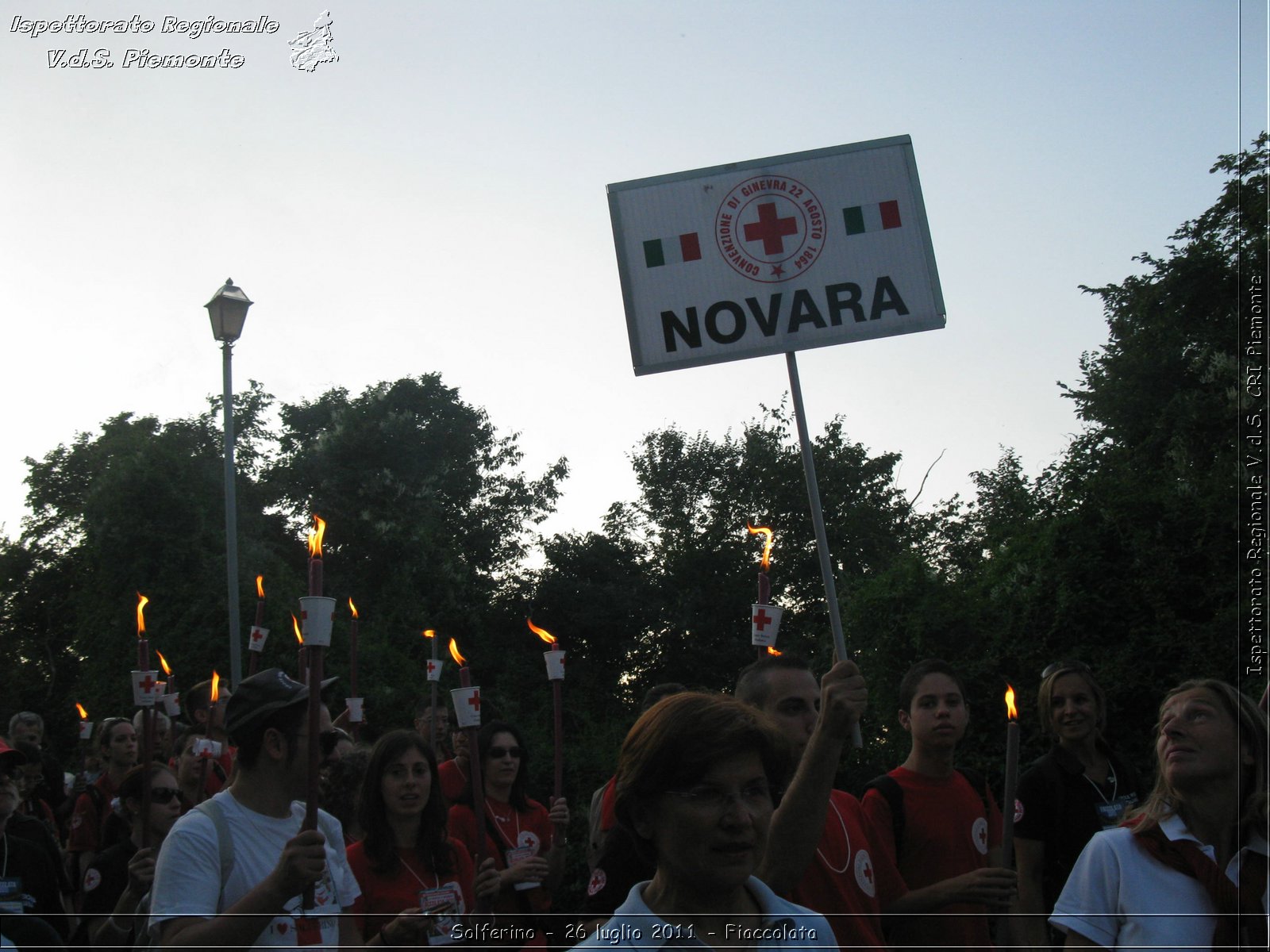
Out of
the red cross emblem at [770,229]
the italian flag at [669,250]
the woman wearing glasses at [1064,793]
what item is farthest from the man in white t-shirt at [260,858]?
the woman wearing glasses at [1064,793]

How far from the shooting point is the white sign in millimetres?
4742

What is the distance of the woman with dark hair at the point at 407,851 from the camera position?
14.2ft

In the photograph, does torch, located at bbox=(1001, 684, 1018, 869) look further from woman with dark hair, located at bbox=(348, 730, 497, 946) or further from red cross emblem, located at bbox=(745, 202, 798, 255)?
red cross emblem, located at bbox=(745, 202, 798, 255)

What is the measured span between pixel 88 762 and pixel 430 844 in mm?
5271

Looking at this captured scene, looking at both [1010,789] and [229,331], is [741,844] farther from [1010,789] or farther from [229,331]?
[229,331]

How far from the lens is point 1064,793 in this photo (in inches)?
191

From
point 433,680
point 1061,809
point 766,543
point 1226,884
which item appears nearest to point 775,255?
point 766,543

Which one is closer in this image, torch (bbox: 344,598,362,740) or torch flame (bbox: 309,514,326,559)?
torch flame (bbox: 309,514,326,559)

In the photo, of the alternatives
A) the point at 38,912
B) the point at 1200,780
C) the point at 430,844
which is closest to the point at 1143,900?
the point at 1200,780

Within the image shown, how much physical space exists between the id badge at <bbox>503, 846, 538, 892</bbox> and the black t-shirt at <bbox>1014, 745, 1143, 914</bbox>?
86.4 inches

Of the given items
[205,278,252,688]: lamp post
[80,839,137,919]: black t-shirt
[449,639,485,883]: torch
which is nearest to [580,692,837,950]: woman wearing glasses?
[449,639,485,883]: torch

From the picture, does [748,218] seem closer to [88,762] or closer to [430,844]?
[430,844]

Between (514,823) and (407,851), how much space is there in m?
1.46

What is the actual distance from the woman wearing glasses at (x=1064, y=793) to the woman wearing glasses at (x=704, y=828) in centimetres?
245
